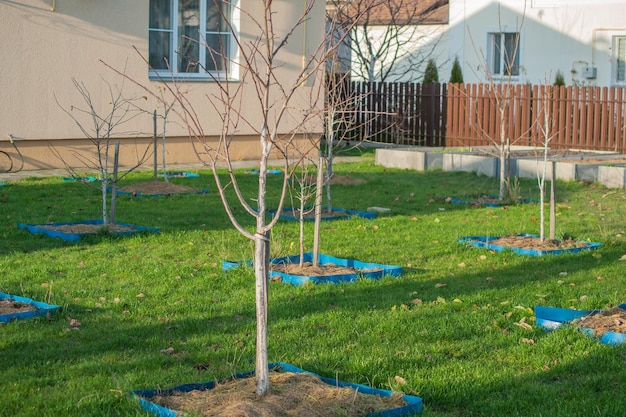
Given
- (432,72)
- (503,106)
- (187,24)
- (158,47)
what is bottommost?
(503,106)

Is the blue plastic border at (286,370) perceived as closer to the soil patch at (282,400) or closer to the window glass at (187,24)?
the soil patch at (282,400)

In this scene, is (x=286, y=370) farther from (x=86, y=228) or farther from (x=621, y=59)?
(x=621, y=59)

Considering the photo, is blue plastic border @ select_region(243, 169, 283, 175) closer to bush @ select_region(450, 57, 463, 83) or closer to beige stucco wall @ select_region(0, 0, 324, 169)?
beige stucco wall @ select_region(0, 0, 324, 169)

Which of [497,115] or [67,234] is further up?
[497,115]

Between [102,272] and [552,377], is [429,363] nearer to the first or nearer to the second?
[552,377]

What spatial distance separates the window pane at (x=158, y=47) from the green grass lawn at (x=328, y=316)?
7455mm

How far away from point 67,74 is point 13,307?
A: 437 inches

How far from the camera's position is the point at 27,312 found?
657cm

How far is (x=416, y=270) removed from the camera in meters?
8.56

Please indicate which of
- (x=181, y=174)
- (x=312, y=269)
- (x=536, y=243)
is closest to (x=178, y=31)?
(x=181, y=174)

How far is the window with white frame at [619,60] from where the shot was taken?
28016 millimetres

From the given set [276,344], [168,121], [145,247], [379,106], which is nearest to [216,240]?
[145,247]

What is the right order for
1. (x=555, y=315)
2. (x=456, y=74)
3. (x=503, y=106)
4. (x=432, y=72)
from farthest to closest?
(x=432, y=72), (x=456, y=74), (x=503, y=106), (x=555, y=315)

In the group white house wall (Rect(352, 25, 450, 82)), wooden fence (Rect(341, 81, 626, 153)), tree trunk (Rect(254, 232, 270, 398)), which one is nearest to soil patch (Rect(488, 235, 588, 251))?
tree trunk (Rect(254, 232, 270, 398))
